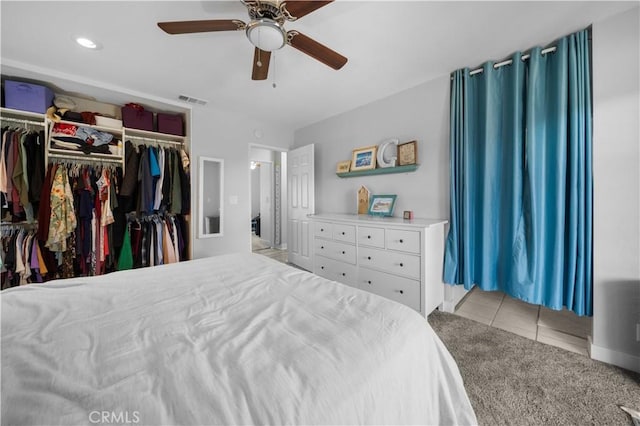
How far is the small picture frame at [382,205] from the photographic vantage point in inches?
113

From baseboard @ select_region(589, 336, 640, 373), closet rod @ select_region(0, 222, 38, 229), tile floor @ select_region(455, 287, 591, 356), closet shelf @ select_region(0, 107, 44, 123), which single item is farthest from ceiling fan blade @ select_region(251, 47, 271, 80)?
baseboard @ select_region(589, 336, 640, 373)

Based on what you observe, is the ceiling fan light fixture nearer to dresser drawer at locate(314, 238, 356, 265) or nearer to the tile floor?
dresser drawer at locate(314, 238, 356, 265)

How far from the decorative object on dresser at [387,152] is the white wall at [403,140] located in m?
0.11

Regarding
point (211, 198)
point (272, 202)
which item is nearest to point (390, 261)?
point (211, 198)

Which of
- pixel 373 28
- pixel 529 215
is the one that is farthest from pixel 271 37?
pixel 529 215

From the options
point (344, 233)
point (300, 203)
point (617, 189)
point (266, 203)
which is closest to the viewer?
point (617, 189)

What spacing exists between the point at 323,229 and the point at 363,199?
0.71m

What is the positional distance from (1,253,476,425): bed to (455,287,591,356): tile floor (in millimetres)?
1745

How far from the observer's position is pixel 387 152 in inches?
117

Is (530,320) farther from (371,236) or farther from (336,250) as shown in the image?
(336,250)

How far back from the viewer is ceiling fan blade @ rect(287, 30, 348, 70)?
4.90 feet

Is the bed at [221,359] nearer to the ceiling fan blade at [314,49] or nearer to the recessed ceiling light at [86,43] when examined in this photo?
the ceiling fan blade at [314,49]

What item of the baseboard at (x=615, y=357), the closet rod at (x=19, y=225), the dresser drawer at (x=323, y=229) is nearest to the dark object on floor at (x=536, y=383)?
the baseboard at (x=615, y=357)

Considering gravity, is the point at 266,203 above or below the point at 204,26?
below
